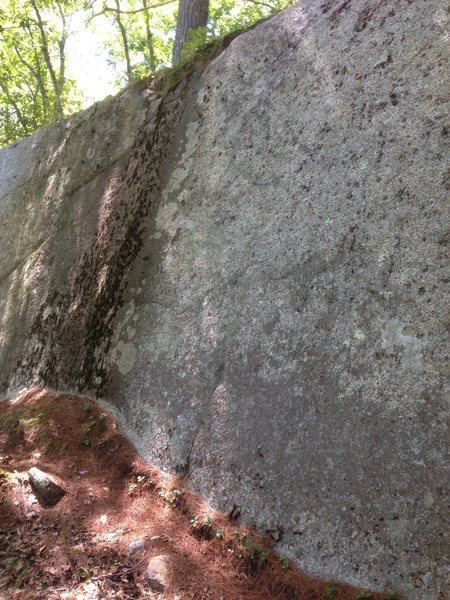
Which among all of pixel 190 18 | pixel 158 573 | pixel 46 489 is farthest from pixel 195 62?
pixel 158 573

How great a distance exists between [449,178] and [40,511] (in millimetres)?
3328

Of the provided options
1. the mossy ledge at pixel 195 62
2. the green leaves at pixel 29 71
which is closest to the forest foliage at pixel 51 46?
the green leaves at pixel 29 71

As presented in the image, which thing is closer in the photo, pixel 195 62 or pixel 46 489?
pixel 46 489

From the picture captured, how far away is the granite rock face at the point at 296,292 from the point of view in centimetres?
250

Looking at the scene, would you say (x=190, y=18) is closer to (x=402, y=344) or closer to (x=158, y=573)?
(x=402, y=344)

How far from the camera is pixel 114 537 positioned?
113 inches

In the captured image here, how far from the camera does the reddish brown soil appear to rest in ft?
7.97

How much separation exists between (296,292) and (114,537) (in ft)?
6.44

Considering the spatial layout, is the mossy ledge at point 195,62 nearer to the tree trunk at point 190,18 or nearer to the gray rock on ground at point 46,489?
the tree trunk at point 190,18

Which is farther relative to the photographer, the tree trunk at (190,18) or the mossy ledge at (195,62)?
the tree trunk at (190,18)

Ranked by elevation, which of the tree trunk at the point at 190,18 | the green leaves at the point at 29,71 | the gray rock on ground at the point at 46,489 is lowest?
the gray rock on ground at the point at 46,489

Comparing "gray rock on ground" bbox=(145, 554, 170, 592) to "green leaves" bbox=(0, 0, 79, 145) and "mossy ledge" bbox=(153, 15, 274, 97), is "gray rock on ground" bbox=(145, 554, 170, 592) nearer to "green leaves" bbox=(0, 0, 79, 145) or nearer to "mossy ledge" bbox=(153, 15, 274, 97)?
"mossy ledge" bbox=(153, 15, 274, 97)

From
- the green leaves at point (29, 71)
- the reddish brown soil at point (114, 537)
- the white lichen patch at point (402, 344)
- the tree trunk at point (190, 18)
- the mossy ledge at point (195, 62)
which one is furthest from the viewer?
the green leaves at point (29, 71)

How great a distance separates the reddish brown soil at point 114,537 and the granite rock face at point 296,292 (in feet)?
0.48
